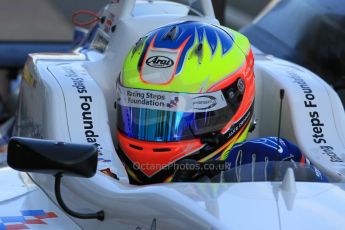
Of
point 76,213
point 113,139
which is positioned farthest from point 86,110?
point 76,213

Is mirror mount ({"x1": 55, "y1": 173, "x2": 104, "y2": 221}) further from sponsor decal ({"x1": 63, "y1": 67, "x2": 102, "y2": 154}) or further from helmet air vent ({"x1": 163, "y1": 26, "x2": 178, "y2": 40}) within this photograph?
helmet air vent ({"x1": 163, "y1": 26, "x2": 178, "y2": 40})

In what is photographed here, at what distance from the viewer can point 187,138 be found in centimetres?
271

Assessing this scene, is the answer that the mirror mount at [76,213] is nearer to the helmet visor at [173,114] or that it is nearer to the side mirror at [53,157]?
the side mirror at [53,157]

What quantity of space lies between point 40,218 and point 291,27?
2621 mm

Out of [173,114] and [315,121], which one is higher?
[173,114]

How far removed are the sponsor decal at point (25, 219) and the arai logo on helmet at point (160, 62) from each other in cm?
61

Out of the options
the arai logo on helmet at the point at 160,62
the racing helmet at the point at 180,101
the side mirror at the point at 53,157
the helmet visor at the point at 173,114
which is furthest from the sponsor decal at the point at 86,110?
the side mirror at the point at 53,157

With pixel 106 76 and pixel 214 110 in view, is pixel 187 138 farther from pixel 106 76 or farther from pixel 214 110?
pixel 106 76

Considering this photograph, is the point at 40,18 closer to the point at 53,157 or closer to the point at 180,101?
the point at 180,101

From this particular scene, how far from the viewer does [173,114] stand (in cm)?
269

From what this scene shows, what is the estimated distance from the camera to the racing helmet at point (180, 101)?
271 centimetres

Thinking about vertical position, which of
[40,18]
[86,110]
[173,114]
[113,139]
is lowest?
[40,18]

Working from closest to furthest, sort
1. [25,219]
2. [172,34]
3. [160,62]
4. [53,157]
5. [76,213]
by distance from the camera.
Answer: [53,157] → [76,213] → [25,219] → [160,62] → [172,34]

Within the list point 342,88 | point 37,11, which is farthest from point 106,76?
point 37,11
